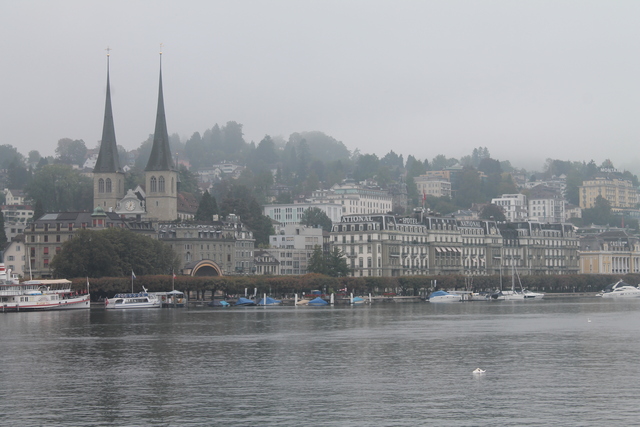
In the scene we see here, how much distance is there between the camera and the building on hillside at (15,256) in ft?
566

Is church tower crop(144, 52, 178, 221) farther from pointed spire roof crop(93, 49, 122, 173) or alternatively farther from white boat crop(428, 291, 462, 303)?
white boat crop(428, 291, 462, 303)

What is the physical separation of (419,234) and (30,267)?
7039cm

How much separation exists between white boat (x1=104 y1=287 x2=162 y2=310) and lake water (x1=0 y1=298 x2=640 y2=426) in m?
41.9

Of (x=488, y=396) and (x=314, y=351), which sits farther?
(x=314, y=351)

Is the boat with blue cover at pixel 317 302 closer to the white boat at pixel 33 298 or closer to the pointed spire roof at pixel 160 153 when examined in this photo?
the white boat at pixel 33 298

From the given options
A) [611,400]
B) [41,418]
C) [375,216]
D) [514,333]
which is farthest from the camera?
[375,216]

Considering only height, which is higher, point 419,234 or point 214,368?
point 419,234

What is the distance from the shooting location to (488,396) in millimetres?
50906

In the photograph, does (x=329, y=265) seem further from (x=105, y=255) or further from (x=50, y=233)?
(x=105, y=255)

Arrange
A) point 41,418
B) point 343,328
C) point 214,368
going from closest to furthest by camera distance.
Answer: point 41,418, point 214,368, point 343,328

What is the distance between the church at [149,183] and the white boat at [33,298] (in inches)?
2207

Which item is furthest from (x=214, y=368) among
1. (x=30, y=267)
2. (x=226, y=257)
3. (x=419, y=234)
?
(x=419, y=234)

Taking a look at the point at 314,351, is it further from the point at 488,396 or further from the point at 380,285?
the point at 380,285

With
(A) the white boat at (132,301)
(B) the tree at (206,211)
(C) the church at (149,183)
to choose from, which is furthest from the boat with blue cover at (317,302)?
(C) the church at (149,183)
